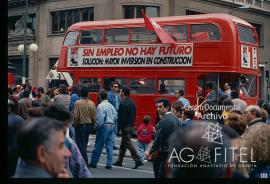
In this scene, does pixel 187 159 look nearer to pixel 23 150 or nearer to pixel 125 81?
pixel 23 150

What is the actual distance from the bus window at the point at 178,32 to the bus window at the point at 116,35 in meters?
1.06

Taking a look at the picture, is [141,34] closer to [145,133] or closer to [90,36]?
[90,36]

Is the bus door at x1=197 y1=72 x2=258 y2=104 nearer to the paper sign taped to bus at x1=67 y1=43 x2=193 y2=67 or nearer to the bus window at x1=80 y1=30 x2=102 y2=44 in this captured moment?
the paper sign taped to bus at x1=67 y1=43 x2=193 y2=67

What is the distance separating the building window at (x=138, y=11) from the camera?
41.0 ft

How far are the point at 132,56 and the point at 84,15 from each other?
1243mm

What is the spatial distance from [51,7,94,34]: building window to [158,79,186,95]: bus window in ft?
6.44

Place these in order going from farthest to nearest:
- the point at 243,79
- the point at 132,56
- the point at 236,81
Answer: the point at 132,56 < the point at 236,81 < the point at 243,79

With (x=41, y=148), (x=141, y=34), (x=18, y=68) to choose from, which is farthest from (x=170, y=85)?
(x=41, y=148)

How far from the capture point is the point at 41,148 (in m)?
2.72

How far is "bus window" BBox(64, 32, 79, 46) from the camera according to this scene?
11402 mm

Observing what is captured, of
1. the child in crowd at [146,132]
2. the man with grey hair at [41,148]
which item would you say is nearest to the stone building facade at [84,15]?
the child in crowd at [146,132]
